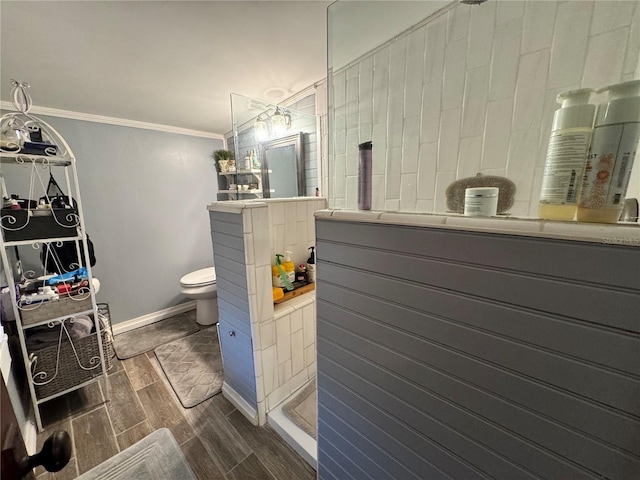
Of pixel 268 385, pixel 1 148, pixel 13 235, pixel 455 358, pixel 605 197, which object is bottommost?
pixel 268 385

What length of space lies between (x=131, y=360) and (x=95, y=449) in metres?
0.80

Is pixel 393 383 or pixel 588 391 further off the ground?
pixel 588 391

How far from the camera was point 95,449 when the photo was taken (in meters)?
1.30

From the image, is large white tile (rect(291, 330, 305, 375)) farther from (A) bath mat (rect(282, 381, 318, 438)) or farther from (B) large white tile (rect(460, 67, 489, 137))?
(B) large white tile (rect(460, 67, 489, 137))

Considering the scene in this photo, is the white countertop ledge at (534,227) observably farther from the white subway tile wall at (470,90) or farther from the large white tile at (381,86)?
the large white tile at (381,86)

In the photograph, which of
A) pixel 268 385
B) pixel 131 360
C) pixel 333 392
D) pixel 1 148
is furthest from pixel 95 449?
pixel 1 148

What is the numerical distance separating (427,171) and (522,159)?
0.90 feet

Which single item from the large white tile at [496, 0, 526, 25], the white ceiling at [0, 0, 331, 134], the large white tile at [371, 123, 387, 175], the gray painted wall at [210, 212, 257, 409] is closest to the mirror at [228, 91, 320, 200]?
the white ceiling at [0, 0, 331, 134]

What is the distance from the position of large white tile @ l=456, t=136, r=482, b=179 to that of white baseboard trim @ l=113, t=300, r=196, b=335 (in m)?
3.07

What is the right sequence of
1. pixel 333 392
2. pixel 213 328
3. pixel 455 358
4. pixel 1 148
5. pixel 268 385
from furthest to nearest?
1. pixel 213 328
2. pixel 268 385
3. pixel 1 148
4. pixel 333 392
5. pixel 455 358

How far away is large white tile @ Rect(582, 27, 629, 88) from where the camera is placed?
565mm

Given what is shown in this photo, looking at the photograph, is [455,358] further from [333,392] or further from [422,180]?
[422,180]

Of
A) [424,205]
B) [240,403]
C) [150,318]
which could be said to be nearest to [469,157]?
[424,205]

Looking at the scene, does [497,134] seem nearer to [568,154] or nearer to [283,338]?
[568,154]
